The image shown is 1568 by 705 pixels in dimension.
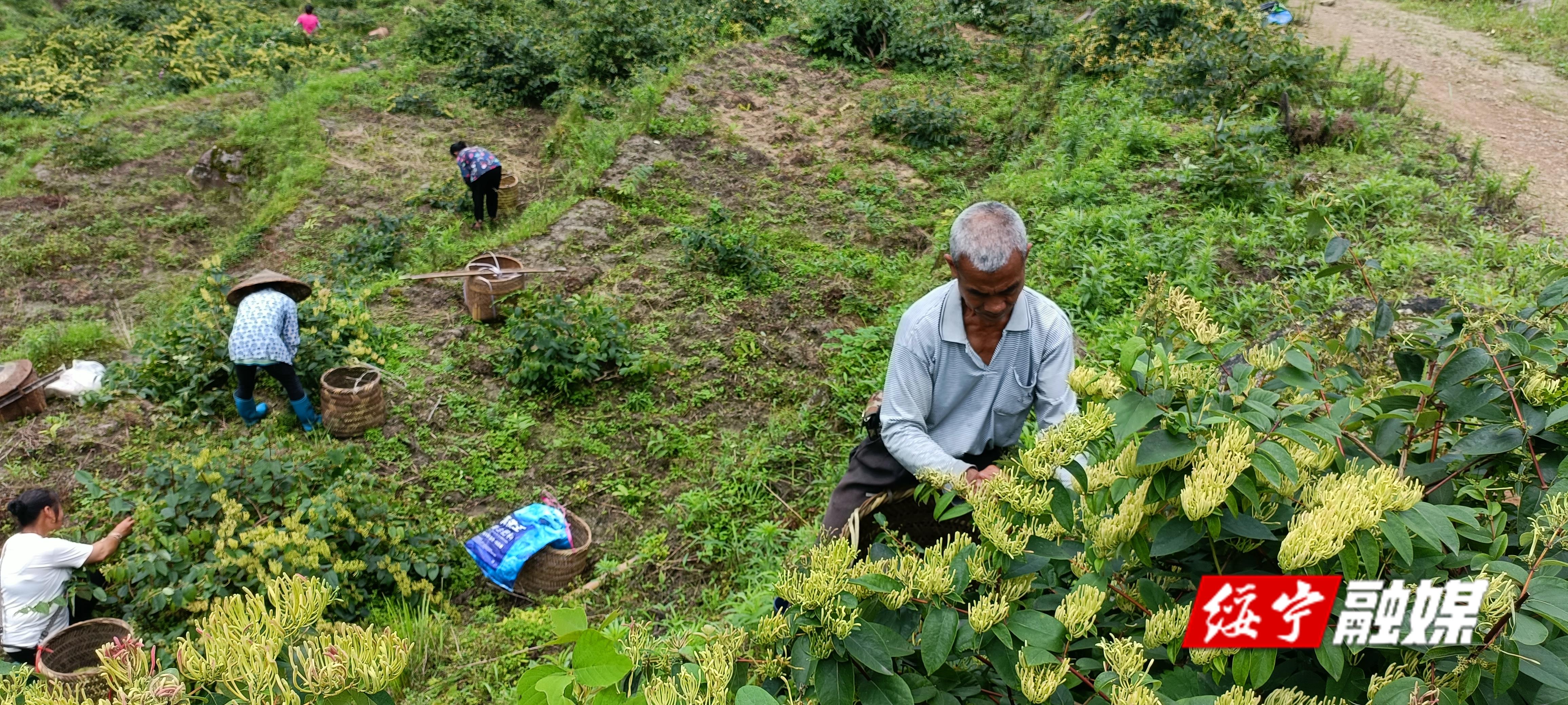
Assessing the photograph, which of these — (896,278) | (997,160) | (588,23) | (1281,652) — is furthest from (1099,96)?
A: (1281,652)

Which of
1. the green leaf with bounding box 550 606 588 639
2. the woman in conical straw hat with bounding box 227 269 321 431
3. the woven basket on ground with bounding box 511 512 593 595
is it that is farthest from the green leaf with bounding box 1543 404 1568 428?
the woman in conical straw hat with bounding box 227 269 321 431

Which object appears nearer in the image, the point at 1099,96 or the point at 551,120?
the point at 1099,96

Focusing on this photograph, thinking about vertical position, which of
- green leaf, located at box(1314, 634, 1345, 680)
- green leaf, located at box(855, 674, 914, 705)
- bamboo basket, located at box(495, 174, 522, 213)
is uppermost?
green leaf, located at box(1314, 634, 1345, 680)

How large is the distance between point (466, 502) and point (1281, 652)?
167 inches

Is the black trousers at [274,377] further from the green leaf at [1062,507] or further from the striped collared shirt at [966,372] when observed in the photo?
the green leaf at [1062,507]

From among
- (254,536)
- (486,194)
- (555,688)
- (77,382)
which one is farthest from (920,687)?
(486,194)

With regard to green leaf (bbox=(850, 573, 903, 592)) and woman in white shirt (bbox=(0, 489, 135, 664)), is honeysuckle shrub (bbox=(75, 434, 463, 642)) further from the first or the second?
green leaf (bbox=(850, 573, 903, 592))

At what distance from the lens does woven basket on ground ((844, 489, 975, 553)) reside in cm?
279

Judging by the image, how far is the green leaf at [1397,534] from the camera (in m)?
1.03

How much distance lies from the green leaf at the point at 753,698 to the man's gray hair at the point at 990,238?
161cm

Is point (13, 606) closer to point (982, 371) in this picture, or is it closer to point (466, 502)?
point (466, 502)

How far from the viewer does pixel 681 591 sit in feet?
13.1

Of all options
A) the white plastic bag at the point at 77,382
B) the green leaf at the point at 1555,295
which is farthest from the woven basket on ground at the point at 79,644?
the green leaf at the point at 1555,295

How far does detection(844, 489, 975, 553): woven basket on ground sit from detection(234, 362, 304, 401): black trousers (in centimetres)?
405
